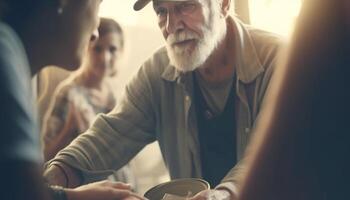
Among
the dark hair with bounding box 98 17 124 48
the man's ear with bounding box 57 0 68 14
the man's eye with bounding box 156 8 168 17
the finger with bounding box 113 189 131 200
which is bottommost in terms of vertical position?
the finger with bounding box 113 189 131 200

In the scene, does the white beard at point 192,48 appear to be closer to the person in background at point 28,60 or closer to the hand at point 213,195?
the hand at point 213,195

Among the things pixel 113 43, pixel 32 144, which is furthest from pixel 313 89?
pixel 113 43

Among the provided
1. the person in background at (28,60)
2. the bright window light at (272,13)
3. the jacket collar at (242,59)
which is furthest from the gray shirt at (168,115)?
the person in background at (28,60)

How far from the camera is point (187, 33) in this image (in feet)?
4.59

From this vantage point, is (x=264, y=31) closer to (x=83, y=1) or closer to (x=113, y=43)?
(x=83, y=1)

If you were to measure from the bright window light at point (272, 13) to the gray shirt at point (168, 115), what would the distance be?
26 cm

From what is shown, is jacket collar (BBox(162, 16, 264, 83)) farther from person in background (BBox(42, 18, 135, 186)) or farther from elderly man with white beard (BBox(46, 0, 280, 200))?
person in background (BBox(42, 18, 135, 186))

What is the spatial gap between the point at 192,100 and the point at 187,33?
166 millimetres

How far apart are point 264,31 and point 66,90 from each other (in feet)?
2.81

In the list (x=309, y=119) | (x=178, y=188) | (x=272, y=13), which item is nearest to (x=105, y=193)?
(x=178, y=188)

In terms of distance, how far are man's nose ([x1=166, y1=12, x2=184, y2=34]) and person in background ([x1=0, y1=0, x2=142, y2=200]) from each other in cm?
64

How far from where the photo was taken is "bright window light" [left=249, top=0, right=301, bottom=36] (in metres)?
1.68

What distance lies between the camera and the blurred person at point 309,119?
523mm

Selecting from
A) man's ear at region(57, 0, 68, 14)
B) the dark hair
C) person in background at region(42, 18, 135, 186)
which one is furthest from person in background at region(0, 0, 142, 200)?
the dark hair
